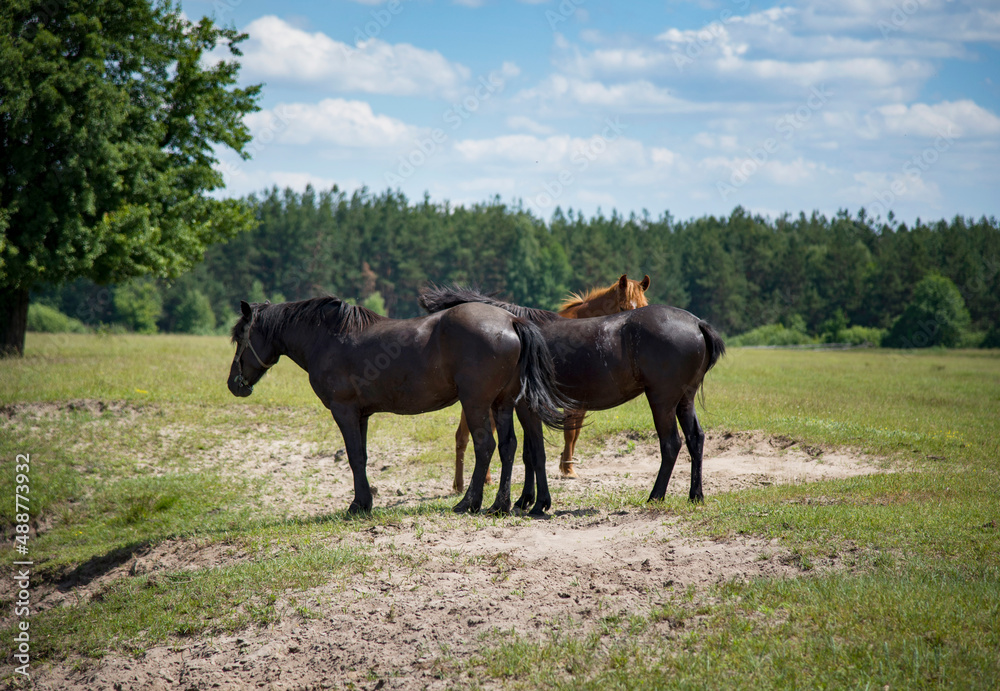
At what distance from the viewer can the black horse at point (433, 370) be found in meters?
8.39

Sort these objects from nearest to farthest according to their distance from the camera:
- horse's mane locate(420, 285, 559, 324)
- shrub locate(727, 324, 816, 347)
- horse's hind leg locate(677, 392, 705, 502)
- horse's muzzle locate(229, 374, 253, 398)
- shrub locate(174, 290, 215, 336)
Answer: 1. horse's hind leg locate(677, 392, 705, 502)
2. horse's muzzle locate(229, 374, 253, 398)
3. horse's mane locate(420, 285, 559, 324)
4. shrub locate(727, 324, 816, 347)
5. shrub locate(174, 290, 215, 336)

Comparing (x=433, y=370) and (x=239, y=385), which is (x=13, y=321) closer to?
(x=239, y=385)

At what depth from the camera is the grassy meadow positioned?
486cm

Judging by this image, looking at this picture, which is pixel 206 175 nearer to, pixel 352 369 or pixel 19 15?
pixel 19 15

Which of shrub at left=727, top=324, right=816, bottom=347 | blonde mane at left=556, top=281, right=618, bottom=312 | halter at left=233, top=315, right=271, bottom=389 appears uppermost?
shrub at left=727, top=324, right=816, bottom=347

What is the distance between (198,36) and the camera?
968 inches

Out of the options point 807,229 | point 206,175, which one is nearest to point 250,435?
point 206,175

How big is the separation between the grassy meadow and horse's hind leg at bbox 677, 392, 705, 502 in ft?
1.65

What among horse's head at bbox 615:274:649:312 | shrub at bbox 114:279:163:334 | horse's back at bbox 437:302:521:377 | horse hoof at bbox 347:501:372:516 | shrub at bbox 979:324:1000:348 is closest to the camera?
horse's back at bbox 437:302:521:377

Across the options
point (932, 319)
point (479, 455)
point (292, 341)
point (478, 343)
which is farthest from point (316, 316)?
point (932, 319)

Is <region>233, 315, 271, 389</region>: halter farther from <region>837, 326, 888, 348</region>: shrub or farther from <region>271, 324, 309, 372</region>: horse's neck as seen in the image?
<region>837, 326, 888, 348</region>: shrub

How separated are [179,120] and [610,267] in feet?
207

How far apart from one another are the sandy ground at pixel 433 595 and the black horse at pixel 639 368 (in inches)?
35.3

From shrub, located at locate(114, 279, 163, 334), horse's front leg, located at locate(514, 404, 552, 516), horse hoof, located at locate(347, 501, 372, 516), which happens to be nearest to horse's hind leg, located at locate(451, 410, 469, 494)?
horse's front leg, located at locate(514, 404, 552, 516)
